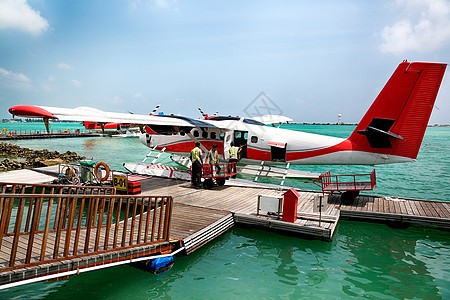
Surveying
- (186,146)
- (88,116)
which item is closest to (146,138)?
(186,146)

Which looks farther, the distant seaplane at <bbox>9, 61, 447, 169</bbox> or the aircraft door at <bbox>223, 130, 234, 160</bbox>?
the aircraft door at <bbox>223, 130, 234, 160</bbox>

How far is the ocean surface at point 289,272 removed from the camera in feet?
18.1

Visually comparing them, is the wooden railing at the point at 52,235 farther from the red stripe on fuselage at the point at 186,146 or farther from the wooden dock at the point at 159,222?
the red stripe on fuselage at the point at 186,146

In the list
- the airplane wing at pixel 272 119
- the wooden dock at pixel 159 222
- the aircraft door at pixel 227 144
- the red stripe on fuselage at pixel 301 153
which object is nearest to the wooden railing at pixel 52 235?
the wooden dock at pixel 159 222

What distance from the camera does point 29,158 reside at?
2483cm

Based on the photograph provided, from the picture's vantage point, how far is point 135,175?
13867mm

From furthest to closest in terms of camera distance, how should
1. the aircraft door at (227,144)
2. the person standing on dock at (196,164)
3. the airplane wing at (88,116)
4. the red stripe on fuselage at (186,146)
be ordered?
the red stripe on fuselage at (186,146) < the aircraft door at (227,144) < the person standing on dock at (196,164) < the airplane wing at (88,116)

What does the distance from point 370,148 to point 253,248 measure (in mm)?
6141

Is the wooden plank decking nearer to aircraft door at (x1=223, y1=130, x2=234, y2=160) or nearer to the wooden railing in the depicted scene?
→ aircraft door at (x1=223, y1=130, x2=234, y2=160)

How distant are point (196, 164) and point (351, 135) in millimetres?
6164

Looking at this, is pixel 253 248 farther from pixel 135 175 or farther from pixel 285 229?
pixel 135 175

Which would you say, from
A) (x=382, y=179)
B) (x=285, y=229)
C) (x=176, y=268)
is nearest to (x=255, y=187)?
(x=285, y=229)

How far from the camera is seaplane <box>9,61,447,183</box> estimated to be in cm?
929

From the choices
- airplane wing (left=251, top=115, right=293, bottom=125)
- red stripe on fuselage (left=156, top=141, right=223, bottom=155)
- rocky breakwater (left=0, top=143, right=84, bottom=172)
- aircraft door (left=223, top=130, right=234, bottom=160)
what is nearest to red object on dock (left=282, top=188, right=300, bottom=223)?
aircraft door (left=223, top=130, right=234, bottom=160)
